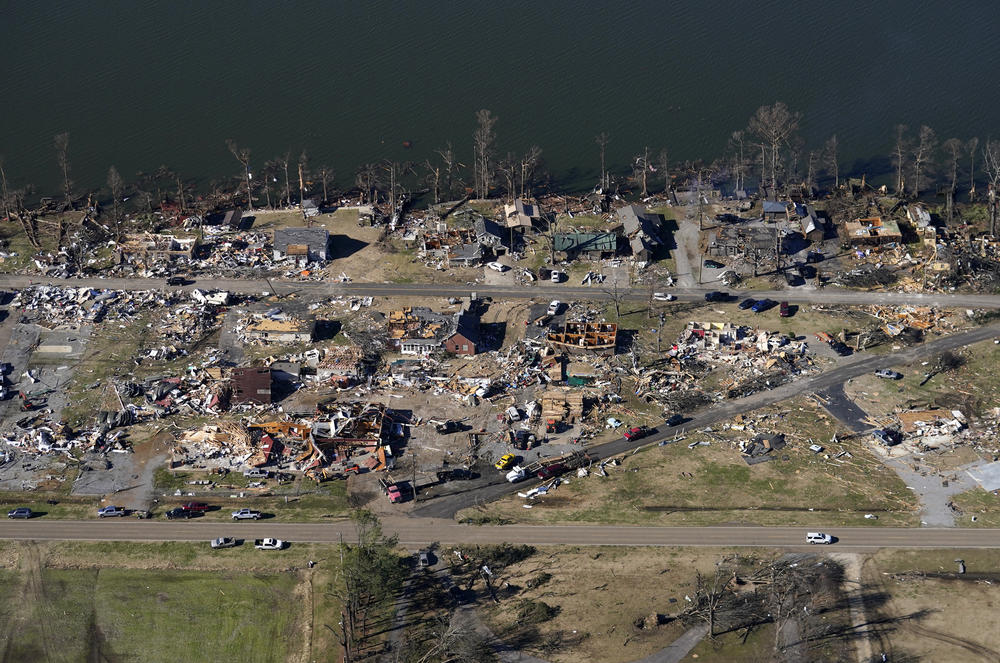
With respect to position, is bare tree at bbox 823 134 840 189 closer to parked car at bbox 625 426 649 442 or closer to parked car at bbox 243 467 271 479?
parked car at bbox 625 426 649 442

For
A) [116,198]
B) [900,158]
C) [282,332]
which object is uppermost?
[900,158]

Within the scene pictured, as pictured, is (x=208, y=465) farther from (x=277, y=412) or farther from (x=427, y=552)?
(x=427, y=552)

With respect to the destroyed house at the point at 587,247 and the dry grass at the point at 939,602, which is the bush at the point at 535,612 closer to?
the dry grass at the point at 939,602

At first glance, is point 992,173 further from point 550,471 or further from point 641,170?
point 550,471

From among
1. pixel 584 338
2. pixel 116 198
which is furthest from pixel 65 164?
pixel 584 338

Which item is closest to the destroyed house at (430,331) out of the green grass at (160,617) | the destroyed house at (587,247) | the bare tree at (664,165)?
the destroyed house at (587,247)

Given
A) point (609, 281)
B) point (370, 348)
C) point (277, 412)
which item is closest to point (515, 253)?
point (609, 281)
